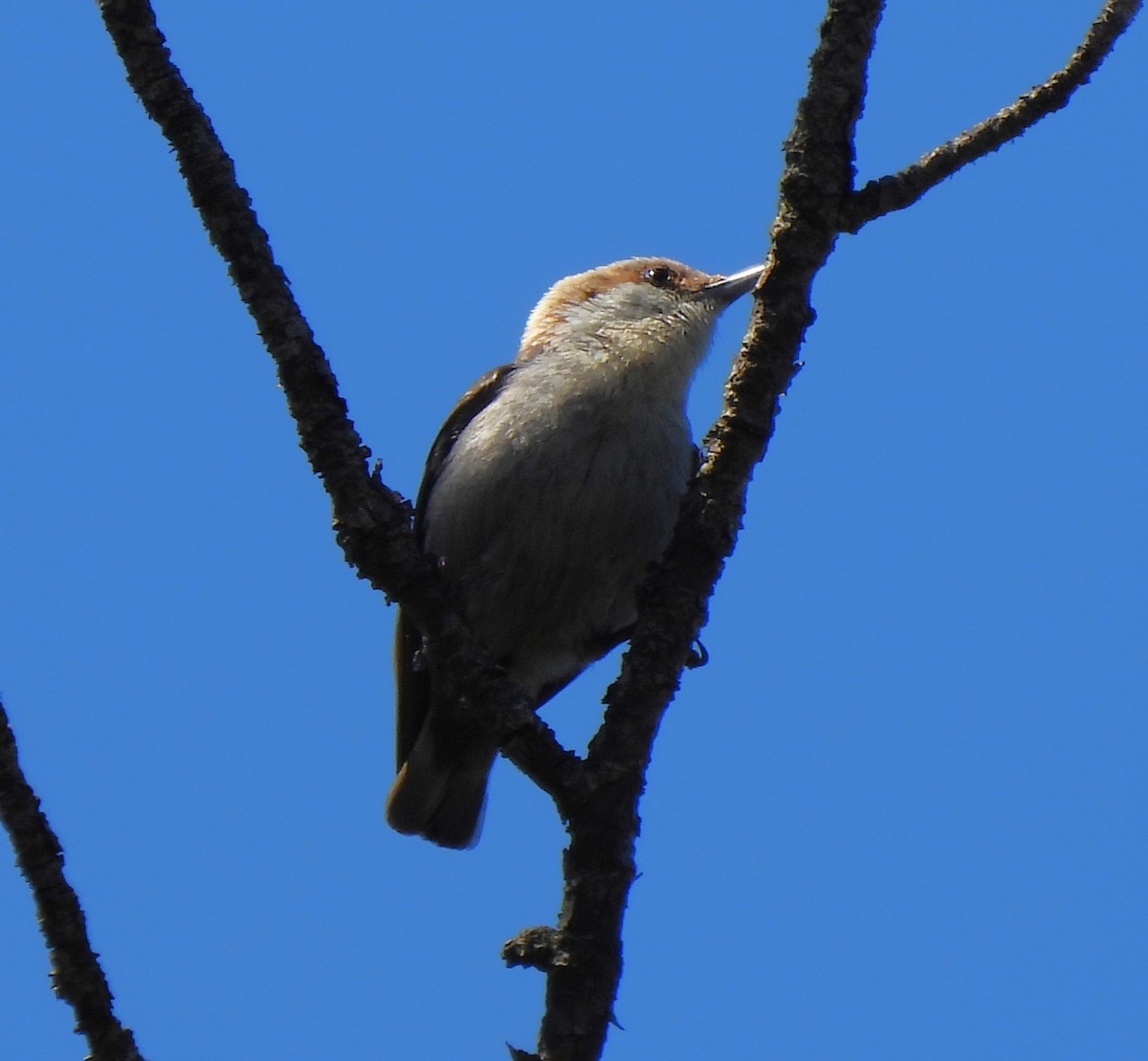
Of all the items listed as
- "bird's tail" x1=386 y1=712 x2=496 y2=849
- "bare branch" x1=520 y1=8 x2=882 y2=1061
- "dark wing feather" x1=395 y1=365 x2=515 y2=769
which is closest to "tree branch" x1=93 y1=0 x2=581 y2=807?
"bare branch" x1=520 y1=8 x2=882 y2=1061

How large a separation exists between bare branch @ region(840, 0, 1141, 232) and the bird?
2.02 m

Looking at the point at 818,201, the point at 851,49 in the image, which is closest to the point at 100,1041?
the point at 818,201

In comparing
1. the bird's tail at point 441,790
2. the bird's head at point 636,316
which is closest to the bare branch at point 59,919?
the bird's tail at point 441,790

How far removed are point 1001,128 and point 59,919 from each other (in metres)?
3.77

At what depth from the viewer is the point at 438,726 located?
7195 mm

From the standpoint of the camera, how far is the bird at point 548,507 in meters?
6.83

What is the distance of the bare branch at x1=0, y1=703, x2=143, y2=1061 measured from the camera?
3.99 m

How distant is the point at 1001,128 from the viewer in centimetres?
514

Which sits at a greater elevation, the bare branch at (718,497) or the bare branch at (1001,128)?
the bare branch at (1001,128)

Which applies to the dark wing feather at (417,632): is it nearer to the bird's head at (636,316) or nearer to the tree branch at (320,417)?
the bird's head at (636,316)

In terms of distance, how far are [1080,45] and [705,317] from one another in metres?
2.80

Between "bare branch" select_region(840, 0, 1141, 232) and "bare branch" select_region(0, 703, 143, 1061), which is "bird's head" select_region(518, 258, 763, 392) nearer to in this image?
"bare branch" select_region(840, 0, 1141, 232)

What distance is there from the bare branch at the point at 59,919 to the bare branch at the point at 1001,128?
3048mm

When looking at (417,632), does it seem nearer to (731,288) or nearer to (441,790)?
(441,790)
